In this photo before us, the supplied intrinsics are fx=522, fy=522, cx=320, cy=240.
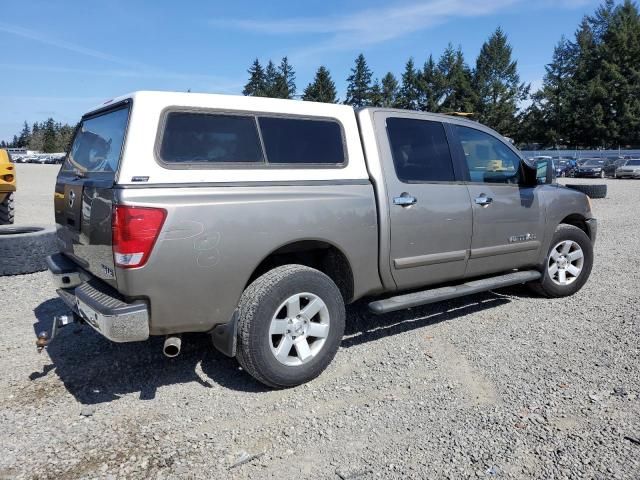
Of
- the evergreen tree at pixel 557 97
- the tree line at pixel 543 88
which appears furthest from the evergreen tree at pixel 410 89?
the evergreen tree at pixel 557 97

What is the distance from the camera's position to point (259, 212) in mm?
3371

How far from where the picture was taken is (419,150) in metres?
4.50

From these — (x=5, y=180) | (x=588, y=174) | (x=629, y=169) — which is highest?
(x=5, y=180)

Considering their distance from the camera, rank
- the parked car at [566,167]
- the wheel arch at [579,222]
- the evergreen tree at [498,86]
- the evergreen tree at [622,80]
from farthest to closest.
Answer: the evergreen tree at [498,86] → the evergreen tree at [622,80] → the parked car at [566,167] → the wheel arch at [579,222]

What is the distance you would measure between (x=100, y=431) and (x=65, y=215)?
1.70 meters

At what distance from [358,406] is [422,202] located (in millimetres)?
1742

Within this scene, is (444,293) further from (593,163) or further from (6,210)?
(593,163)

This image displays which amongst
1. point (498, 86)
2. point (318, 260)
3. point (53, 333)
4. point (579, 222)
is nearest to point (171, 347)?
point (53, 333)

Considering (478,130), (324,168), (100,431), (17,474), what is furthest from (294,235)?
(478,130)

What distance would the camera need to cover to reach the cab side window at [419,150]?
14.1 ft

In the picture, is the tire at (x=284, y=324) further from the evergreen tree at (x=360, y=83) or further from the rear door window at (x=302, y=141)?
the evergreen tree at (x=360, y=83)

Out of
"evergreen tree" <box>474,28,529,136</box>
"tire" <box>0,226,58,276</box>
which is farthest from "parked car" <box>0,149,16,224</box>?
"evergreen tree" <box>474,28,529,136</box>

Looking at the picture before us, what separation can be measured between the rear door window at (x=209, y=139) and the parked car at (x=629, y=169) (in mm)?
34321

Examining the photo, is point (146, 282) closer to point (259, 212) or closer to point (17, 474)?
point (259, 212)
